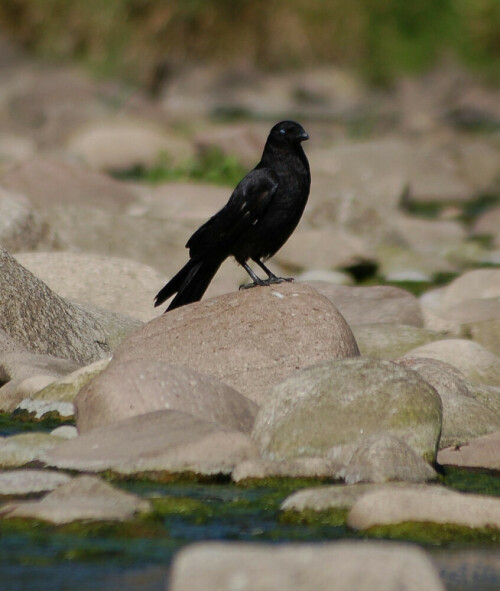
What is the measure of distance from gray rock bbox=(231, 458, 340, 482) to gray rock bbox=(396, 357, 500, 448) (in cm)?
82

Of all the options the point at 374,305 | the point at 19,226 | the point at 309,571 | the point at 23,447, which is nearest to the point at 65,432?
the point at 23,447

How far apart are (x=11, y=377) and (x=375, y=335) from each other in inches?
88.3

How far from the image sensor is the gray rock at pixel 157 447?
4699 mm

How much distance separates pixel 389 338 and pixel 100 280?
6.46ft

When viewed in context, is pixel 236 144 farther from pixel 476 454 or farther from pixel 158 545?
pixel 158 545

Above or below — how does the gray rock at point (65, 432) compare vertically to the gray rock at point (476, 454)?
below

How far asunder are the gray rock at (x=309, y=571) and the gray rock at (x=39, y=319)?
4111 mm

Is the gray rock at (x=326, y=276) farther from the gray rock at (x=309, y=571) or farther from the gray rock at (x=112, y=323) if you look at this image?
the gray rock at (x=309, y=571)

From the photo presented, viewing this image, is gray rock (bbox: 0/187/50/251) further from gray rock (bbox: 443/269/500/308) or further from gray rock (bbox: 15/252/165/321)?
gray rock (bbox: 443/269/500/308)

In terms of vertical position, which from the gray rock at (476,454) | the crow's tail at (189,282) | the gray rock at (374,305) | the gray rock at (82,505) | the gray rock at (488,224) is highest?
the gray rock at (488,224)

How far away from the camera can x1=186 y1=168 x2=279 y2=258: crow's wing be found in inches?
259

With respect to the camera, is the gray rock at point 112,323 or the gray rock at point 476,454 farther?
the gray rock at point 112,323

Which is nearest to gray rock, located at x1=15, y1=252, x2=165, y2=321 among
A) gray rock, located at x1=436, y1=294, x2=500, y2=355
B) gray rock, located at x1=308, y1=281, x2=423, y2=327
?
gray rock, located at x1=308, y1=281, x2=423, y2=327

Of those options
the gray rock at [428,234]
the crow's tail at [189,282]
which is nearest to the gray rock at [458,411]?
the crow's tail at [189,282]
